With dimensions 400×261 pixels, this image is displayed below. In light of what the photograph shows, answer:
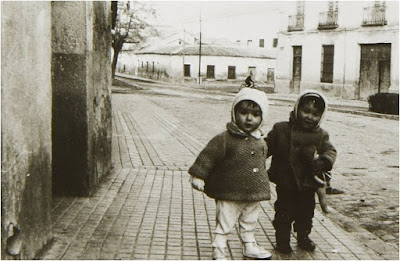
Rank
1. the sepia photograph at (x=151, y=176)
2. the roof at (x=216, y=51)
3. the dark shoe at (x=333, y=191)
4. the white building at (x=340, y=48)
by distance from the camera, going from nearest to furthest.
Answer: the sepia photograph at (x=151, y=176)
the dark shoe at (x=333, y=191)
the white building at (x=340, y=48)
the roof at (x=216, y=51)

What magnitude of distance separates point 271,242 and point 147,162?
441cm

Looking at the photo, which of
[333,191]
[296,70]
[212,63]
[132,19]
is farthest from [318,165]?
[212,63]

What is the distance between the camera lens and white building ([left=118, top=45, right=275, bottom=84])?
2421 inches

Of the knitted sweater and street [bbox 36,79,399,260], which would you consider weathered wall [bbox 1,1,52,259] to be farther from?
the knitted sweater

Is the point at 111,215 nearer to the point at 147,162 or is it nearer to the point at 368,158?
the point at 147,162

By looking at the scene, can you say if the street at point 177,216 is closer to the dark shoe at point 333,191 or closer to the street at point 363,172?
the street at point 363,172

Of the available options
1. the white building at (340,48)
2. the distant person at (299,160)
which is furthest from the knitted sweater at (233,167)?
the white building at (340,48)

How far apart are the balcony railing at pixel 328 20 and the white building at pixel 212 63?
2358 centimetres

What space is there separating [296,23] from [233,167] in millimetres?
34786

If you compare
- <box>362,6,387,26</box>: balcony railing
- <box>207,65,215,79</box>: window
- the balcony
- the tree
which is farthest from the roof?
<box>362,6,387,26</box>: balcony railing

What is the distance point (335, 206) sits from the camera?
23.0 ft

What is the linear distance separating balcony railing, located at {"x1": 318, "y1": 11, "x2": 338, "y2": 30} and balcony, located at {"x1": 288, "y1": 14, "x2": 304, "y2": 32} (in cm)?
165

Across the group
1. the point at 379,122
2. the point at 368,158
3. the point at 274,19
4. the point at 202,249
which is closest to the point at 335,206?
the point at 202,249

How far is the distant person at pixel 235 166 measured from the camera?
170 inches
